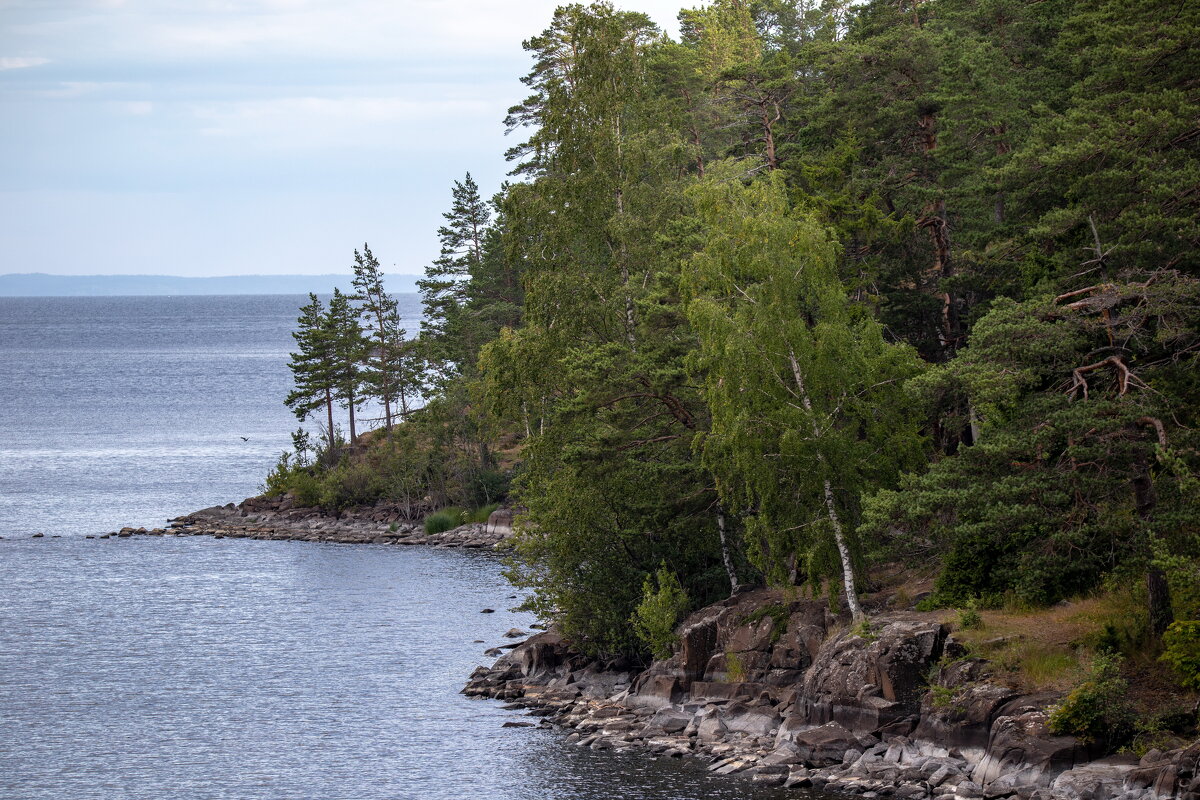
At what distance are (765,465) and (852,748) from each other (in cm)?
708

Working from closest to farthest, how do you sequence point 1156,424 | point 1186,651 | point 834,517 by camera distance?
point 1186,651 → point 1156,424 → point 834,517

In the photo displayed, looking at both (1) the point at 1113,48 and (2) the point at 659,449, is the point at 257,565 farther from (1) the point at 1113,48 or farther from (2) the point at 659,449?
(1) the point at 1113,48

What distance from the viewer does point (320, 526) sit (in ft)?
253

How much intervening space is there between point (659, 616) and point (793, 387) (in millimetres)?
8924

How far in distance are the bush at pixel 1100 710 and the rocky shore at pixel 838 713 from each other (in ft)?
1.23

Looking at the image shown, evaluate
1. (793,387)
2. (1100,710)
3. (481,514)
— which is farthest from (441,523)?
(1100,710)

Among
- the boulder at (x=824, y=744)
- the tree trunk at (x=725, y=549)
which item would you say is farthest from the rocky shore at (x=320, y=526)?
the boulder at (x=824, y=744)

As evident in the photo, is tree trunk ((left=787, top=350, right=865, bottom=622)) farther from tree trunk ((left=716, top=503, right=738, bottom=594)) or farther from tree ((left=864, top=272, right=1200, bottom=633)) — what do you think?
tree trunk ((left=716, top=503, right=738, bottom=594))

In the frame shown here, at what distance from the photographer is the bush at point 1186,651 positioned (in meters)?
22.9

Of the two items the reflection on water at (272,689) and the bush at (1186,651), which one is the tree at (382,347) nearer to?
the reflection on water at (272,689)

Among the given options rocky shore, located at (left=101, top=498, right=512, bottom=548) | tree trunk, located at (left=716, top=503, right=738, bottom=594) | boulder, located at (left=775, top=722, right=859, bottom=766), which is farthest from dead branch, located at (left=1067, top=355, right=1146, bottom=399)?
rocky shore, located at (left=101, top=498, right=512, bottom=548)

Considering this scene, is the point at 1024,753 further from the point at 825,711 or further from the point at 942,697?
the point at 825,711

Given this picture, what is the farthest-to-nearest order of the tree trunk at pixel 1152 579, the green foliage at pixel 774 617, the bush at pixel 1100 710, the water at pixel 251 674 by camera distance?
the green foliage at pixel 774 617
the water at pixel 251 674
the tree trunk at pixel 1152 579
the bush at pixel 1100 710

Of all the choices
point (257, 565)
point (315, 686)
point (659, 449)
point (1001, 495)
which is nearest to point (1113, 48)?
point (1001, 495)
